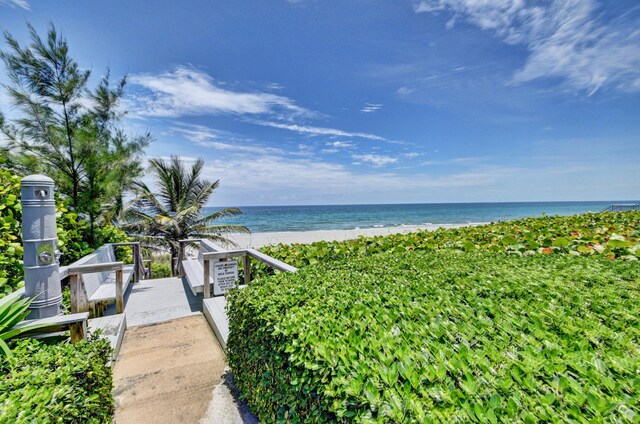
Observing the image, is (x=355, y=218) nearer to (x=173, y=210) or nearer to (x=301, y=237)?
(x=301, y=237)

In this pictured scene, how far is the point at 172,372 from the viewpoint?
3143 mm

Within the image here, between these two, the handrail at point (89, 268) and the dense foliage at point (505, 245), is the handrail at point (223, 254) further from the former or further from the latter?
the handrail at point (89, 268)

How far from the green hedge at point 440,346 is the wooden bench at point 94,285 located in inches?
93.5

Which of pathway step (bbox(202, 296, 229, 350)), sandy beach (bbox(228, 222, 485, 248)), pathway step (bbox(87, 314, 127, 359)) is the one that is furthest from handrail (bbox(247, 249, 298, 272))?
sandy beach (bbox(228, 222, 485, 248))

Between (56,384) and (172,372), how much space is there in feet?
6.32

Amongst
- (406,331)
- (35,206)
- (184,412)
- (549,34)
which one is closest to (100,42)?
(35,206)

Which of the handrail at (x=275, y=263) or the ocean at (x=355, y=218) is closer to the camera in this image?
the handrail at (x=275, y=263)

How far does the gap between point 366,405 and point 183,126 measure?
1308 cm

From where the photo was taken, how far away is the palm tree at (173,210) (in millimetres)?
10039

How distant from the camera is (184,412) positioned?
2.51m

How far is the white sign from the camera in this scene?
4.88m

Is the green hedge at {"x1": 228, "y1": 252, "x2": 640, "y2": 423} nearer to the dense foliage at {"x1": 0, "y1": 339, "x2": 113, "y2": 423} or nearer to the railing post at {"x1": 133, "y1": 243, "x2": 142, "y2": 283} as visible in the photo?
the dense foliage at {"x1": 0, "y1": 339, "x2": 113, "y2": 423}

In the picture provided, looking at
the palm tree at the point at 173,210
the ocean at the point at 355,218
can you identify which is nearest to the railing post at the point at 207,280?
the palm tree at the point at 173,210

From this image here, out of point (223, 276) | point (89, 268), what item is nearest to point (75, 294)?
point (89, 268)
